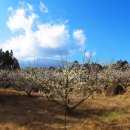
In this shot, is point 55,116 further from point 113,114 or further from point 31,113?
point 113,114

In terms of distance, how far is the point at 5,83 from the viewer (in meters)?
59.6

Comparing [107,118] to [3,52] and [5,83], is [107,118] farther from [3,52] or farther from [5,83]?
[3,52]

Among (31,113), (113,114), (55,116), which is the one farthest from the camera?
(113,114)

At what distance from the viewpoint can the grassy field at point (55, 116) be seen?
90.4 ft

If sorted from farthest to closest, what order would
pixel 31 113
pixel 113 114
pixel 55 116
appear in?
pixel 113 114 → pixel 31 113 → pixel 55 116

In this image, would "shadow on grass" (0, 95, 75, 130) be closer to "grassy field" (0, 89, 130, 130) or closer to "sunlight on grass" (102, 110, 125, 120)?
"grassy field" (0, 89, 130, 130)

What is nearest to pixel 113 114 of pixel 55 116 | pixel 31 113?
pixel 55 116

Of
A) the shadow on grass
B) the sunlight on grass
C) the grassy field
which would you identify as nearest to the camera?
the grassy field

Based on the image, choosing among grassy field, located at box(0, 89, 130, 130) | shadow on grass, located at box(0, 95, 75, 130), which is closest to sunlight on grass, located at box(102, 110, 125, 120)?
grassy field, located at box(0, 89, 130, 130)

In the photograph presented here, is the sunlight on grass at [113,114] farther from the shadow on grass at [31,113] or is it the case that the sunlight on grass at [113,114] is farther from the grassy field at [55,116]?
Result: the shadow on grass at [31,113]

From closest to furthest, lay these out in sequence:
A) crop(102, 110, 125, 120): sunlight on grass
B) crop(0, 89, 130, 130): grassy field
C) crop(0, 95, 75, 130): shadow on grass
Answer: crop(0, 89, 130, 130): grassy field
crop(0, 95, 75, 130): shadow on grass
crop(102, 110, 125, 120): sunlight on grass

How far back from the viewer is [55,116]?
3172 centimetres

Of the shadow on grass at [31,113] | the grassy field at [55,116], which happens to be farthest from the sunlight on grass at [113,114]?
the shadow on grass at [31,113]

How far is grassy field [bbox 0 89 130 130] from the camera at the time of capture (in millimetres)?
27559
